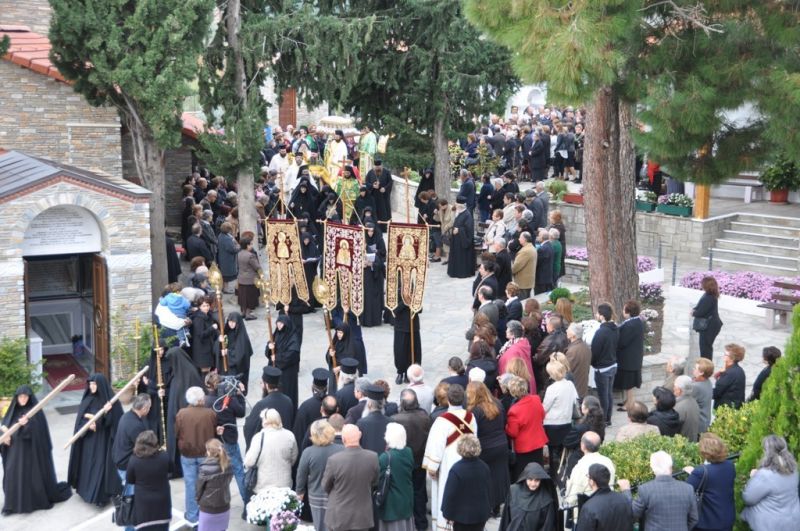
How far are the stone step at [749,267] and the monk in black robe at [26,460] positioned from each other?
1492cm

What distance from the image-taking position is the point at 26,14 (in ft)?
72.8

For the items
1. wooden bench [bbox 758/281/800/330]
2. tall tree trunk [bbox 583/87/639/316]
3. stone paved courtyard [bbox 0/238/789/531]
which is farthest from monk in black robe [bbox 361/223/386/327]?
wooden bench [bbox 758/281/800/330]

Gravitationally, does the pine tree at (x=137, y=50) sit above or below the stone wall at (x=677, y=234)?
above

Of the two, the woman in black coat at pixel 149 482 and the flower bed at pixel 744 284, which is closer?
the woman in black coat at pixel 149 482

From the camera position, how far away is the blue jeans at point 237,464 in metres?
11.4

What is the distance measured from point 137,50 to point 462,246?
7133 millimetres

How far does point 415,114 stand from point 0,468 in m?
13.5

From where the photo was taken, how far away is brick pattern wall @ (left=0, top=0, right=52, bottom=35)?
21922 millimetres

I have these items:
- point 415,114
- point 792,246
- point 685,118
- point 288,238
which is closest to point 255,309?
point 288,238

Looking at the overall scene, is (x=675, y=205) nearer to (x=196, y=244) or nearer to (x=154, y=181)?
(x=196, y=244)

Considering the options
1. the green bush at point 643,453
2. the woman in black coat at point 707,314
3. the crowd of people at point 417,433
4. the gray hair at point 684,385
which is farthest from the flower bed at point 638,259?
the green bush at point 643,453

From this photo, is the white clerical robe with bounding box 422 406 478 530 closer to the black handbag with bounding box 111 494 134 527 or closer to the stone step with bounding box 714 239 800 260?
the black handbag with bounding box 111 494 134 527

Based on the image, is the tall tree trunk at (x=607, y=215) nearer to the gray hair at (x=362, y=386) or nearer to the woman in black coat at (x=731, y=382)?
the woman in black coat at (x=731, y=382)

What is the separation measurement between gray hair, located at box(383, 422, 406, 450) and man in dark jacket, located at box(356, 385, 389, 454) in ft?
1.41
